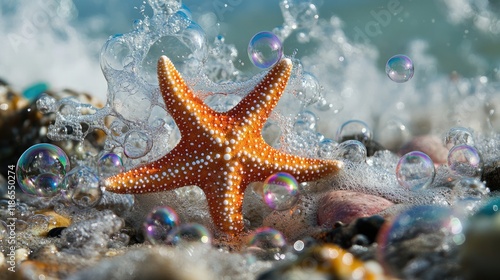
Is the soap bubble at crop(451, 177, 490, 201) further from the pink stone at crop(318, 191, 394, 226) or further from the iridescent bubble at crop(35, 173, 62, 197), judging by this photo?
the iridescent bubble at crop(35, 173, 62, 197)

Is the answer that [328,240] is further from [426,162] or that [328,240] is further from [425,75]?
[425,75]

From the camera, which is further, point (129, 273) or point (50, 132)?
point (50, 132)

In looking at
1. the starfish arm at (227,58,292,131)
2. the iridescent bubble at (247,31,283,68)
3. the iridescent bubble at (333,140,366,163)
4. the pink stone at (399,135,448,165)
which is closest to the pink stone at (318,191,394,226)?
the iridescent bubble at (333,140,366,163)

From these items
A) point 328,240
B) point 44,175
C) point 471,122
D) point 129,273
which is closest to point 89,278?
point 129,273

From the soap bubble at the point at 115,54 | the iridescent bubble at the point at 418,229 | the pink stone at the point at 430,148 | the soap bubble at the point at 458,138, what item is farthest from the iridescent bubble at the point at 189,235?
the pink stone at the point at 430,148

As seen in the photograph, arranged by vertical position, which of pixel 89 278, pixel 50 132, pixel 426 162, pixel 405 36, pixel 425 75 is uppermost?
pixel 405 36

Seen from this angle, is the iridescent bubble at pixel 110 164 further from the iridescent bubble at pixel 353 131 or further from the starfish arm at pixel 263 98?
the iridescent bubble at pixel 353 131
